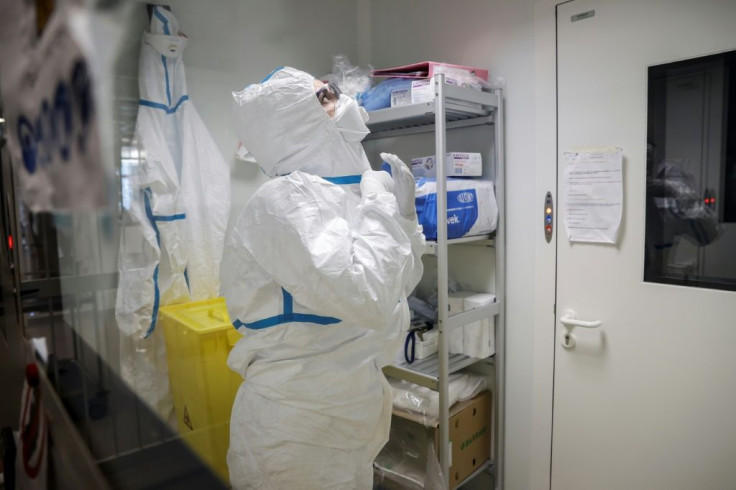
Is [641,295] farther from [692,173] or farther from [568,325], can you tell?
[692,173]

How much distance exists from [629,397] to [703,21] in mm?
1219

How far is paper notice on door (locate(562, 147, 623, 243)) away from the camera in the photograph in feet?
5.31

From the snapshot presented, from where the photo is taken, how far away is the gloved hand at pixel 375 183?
1.18 meters

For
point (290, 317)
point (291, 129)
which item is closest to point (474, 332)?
point (290, 317)

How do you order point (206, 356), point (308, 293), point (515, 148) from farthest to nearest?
1. point (515, 148)
2. point (206, 356)
3. point (308, 293)

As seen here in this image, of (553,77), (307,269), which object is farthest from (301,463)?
(553,77)

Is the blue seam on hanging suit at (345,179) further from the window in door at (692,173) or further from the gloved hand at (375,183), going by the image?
the window in door at (692,173)

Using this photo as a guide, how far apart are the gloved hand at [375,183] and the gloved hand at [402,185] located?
18 millimetres

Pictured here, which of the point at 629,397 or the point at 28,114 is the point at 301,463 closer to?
the point at 28,114

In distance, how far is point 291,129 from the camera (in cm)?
119

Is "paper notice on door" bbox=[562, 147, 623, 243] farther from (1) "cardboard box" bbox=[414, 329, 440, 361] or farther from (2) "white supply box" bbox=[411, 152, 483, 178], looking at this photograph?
(1) "cardboard box" bbox=[414, 329, 440, 361]

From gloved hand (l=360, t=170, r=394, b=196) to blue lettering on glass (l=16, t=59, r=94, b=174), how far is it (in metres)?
0.90

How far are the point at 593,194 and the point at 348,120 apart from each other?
938 millimetres

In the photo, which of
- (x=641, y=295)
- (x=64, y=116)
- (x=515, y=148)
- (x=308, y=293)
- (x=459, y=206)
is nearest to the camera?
(x=64, y=116)
